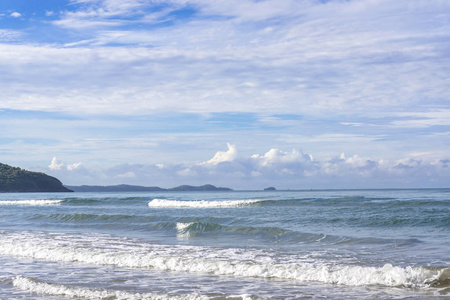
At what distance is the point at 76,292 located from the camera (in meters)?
10.2

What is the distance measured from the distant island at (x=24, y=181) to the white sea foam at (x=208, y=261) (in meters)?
127

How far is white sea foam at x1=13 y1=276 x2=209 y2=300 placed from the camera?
31.4 feet

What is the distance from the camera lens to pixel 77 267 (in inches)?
534

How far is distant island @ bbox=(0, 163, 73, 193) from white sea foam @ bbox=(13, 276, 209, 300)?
443ft

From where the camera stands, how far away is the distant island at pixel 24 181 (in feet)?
440

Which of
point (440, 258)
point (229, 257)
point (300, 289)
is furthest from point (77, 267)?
point (440, 258)

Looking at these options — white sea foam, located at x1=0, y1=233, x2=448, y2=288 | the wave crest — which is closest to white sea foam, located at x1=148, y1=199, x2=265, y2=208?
the wave crest

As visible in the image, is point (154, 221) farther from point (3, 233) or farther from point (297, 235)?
point (297, 235)

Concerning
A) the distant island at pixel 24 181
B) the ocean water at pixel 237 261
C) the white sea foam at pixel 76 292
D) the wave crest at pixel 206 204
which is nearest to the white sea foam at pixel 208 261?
the ocean water at pixel 237 261

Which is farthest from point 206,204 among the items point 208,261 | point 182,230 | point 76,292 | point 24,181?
point 24,181

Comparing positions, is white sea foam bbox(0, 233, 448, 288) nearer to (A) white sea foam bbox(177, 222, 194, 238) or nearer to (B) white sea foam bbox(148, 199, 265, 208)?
(A) white sea foam bbox(177, 222, 194, 238)

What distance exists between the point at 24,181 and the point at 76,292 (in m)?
141

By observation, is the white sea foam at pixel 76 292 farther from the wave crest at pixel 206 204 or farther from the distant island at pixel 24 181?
the distant island at pixel 24 181

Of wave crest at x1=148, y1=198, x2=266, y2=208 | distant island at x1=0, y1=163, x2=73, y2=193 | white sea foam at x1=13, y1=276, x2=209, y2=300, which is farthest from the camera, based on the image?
distant island at x1=0, y1=163, x2=73, y2=193
